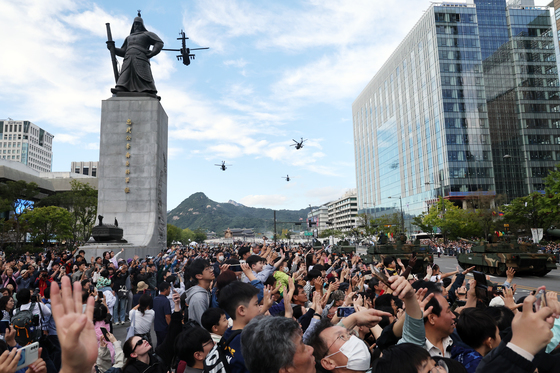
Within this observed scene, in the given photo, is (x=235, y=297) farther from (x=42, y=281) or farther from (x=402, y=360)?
(x=42, y=281)

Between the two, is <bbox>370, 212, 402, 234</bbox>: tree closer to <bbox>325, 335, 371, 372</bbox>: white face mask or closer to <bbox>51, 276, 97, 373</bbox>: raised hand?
<bbox>325, 335, 371, 372</bbox>: white face mask

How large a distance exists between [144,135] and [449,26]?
200ft

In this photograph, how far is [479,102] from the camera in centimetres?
6544

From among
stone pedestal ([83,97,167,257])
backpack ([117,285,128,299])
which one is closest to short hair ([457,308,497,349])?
backpack ([117,285,128,299])

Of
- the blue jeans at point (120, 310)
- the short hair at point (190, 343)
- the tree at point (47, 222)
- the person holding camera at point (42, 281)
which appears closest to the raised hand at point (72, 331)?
the short hair at point (190, 343)

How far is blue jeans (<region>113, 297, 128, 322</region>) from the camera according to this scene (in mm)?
10242

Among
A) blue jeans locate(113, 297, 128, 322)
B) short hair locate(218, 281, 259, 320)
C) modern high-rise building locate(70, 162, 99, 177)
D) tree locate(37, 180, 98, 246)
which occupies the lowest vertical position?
blue jeans locate(113, 297, 128, 322)

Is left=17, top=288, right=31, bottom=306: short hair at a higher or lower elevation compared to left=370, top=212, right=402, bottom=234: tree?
lower

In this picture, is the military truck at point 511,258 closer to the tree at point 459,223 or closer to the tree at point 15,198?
the tree at point 459,223

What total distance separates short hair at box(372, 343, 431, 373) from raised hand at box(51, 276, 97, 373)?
1610mm

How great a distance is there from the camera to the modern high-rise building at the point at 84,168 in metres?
145

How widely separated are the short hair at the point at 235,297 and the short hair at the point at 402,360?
154 cm

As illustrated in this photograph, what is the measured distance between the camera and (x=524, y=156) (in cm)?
6550

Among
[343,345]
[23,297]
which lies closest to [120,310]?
[23,297]
